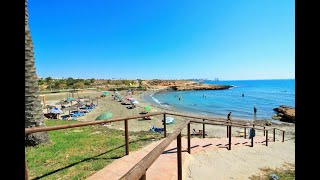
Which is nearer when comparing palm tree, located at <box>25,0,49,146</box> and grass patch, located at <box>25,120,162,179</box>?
grass patch, located at <box>25,120,162,179</box>

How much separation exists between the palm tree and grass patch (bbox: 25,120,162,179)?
28cm

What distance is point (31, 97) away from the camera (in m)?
6.48

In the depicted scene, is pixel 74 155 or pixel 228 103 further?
pixel 228 103

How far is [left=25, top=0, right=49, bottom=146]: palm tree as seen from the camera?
629 cm

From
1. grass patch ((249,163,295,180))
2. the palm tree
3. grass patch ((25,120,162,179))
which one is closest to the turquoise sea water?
grass patch ((249,163,295,180))

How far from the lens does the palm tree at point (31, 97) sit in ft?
20.6

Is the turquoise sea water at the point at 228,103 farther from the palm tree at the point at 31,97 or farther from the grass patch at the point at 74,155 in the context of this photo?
the palm tree at the point at 31,97

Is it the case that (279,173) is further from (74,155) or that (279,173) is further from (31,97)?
(31,97)

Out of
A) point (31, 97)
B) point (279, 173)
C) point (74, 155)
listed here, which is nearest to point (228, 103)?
point (279, 173)

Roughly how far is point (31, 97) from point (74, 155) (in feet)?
8.27

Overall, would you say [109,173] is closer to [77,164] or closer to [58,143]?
[77,164]

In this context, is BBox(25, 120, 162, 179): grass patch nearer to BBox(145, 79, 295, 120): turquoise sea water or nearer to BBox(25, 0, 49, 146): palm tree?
BBox(25, 0, 49, 146): palm tree

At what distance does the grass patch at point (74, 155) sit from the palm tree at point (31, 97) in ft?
0.91
